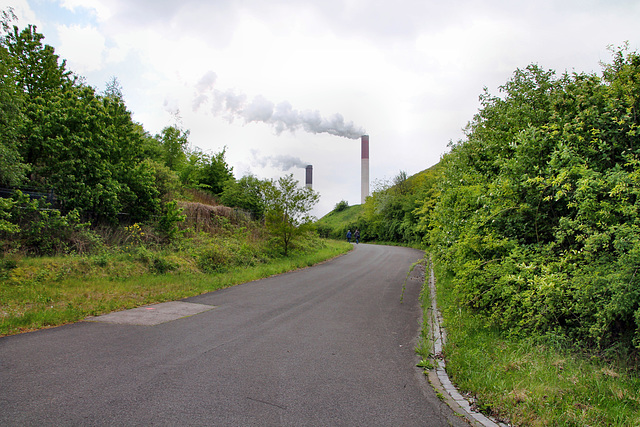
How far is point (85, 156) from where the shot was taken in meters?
13.1

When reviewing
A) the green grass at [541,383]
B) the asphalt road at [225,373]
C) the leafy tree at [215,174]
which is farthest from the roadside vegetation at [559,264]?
the leafy tree at [215,174]

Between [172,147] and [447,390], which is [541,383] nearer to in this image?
[447,390]

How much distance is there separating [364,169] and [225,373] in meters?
51.3

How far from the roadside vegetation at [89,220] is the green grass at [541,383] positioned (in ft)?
22.8

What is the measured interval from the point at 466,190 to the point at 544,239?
1786 mm

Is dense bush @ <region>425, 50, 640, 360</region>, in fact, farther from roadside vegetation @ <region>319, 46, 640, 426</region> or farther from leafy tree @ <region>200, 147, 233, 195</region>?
leafy tree @ <region>200, 147, 233, 195</region>

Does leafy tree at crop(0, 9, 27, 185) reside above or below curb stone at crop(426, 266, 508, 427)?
above

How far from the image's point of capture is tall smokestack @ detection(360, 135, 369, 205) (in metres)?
52.5

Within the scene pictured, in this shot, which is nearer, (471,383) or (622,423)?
(622,423)

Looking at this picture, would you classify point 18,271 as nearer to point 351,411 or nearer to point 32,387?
point 32,387

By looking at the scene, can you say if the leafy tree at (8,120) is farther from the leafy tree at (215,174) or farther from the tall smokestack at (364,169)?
the tall smokestack at (364,169)

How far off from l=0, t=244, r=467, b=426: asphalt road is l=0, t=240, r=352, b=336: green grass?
3.06ft

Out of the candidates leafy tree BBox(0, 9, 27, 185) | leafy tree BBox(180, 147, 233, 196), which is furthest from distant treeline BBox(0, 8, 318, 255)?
leafy tree BBox(180, 147, 233, 196)

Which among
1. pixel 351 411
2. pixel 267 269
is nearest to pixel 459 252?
pixel 351 411
